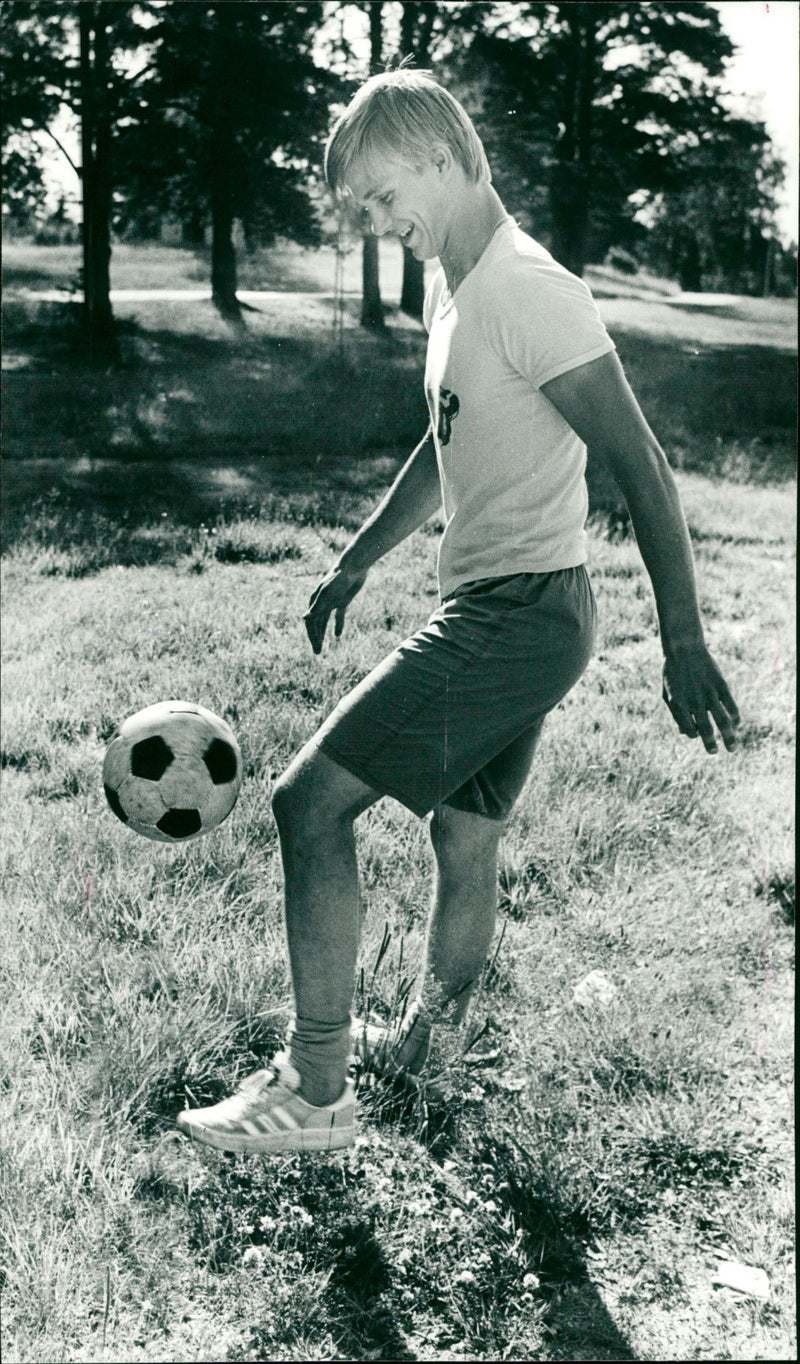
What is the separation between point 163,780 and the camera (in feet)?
8.10

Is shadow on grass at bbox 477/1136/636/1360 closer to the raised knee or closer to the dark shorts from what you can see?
the raised knee

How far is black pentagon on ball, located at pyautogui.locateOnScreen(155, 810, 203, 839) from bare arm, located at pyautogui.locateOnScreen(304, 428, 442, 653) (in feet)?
1.47

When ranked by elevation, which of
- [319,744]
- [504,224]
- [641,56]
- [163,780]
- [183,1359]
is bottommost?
[183,1359]

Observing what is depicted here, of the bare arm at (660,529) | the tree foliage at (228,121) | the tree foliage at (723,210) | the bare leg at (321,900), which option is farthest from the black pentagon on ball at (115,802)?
the tree foliage at (723,210)

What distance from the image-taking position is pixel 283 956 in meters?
2.66

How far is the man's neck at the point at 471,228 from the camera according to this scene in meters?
2.12

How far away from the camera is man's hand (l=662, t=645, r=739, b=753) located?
6.17 feet

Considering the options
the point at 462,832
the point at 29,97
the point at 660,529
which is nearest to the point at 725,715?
the point at 660,529

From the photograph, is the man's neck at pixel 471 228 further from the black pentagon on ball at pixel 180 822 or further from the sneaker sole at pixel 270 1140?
the sneaker sole at pixel 270 1140

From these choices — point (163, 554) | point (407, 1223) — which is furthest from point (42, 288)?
point (407, 1223)

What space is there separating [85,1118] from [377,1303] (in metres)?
0.66

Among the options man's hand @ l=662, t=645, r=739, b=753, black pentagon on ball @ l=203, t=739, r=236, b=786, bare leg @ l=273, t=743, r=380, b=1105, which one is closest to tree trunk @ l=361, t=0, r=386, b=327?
black pentagon on ball @ l=203, t=739, r=236, b=786

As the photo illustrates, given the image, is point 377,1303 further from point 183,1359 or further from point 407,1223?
point 183,1359

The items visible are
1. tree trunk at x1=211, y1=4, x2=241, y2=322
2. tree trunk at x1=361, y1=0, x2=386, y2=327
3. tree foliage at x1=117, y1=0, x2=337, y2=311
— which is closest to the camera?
tree foliage at x1=117, y1=0, x2=337, y2=311
